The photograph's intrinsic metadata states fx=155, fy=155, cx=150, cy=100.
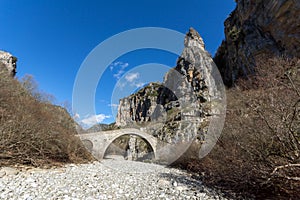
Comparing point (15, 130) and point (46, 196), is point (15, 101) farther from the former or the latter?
point (46, 196)

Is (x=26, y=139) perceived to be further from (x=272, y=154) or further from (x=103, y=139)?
(x=103, y=139)

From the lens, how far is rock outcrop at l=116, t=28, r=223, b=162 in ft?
83.0

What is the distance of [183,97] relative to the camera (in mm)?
44875

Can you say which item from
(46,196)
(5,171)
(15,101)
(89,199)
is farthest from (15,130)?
(89,199)

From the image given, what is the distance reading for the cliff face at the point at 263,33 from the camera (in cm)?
1366

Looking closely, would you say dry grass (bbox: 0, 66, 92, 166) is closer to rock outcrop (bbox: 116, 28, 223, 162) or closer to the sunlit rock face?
rock outcrop (bbox: 116, 28, 223, 162)

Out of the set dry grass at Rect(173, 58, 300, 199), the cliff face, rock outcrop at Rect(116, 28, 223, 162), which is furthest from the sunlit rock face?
dry grass at Rect(173, 58, 300, 199)

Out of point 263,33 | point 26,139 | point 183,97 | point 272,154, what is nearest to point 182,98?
point 183,97

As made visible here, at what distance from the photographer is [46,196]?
10.9ft

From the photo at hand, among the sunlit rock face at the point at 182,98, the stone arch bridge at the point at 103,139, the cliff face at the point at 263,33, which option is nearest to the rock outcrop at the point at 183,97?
the sunlit rock face at the point at 182,98

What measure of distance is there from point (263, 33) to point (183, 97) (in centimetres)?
2812

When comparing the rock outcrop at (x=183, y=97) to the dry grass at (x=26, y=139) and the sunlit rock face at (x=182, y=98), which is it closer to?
the sunlit rock face at (x=182, y=98)

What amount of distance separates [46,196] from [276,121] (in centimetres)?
549

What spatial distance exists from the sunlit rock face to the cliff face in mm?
7266
